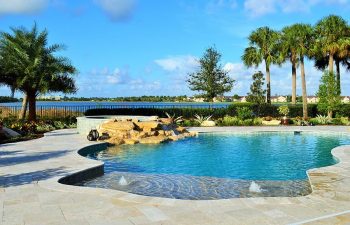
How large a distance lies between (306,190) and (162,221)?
4962 millimetres

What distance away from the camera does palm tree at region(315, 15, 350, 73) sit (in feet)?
119

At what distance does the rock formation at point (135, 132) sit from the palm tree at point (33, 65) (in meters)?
8.42

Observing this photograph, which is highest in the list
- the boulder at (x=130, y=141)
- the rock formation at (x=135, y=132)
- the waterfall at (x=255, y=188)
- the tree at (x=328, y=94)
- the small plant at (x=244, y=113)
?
the tree at (x=328, y=94)

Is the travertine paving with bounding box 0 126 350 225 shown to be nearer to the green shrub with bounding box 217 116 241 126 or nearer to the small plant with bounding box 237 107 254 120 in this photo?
the green shrub with bounding box 217 116 241 126

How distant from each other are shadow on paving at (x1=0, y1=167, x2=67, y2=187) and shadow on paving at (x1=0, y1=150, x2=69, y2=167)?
7.09 feet

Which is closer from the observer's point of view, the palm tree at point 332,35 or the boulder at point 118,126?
the boulder at point 118,126

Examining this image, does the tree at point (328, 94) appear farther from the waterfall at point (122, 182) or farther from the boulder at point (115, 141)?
the waterfall at point (122, 182)

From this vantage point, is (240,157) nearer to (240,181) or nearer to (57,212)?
(240,181)

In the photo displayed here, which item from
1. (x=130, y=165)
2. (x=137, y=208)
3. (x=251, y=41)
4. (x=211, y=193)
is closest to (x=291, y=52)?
(x=251, y=41)

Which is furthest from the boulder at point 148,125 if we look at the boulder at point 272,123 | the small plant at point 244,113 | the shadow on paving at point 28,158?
the small plant at point 244,113

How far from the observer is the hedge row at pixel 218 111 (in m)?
32.0

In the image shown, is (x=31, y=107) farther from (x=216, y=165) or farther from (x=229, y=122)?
(x=216, y=165)

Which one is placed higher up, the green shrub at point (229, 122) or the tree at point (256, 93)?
the tree at point (256, 93)

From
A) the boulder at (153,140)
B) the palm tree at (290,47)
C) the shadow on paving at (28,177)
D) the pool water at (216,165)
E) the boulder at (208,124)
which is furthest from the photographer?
the palm tree at (290,47)
